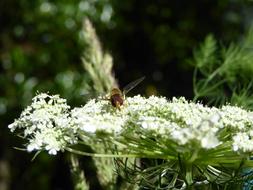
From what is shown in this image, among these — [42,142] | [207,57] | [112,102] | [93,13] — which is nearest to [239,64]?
[207,57]

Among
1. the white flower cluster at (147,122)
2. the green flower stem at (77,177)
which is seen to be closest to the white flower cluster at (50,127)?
the white flower cluster at (147,122)

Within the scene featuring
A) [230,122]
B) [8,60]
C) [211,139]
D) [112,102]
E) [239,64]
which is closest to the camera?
[211,139]

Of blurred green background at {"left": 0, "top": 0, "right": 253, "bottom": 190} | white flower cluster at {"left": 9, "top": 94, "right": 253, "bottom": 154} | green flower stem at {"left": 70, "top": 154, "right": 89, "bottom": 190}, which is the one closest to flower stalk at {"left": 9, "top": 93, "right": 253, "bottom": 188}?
white flower cluster at {"left": 9, "top": 94, "right": 253, "bottom": 154}

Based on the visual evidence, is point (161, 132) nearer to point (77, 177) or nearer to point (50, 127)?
point (50, 127)

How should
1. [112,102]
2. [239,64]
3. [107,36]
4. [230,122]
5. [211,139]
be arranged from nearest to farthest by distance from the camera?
[211,139] < [230,122] < [112,102] < [239,64] < [107,36]

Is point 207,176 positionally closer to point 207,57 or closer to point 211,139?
point 211,139

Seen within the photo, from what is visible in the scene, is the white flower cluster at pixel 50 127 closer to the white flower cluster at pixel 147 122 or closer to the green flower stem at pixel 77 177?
the white flower cluster at pixel 147 122
